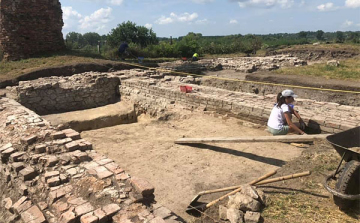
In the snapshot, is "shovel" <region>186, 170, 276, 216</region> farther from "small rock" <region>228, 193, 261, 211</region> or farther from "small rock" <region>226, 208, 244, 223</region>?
"small rock" <region>226, 208, 244, 223</region>

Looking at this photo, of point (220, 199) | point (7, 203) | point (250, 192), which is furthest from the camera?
point (7, 203)

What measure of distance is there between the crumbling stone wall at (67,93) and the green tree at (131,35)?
25980 millimetres

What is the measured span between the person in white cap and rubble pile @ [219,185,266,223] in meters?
2.32

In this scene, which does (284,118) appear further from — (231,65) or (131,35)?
(131,35)

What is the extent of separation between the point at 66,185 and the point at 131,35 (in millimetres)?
33596

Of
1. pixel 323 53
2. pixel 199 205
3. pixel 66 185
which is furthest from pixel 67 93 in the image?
pixel 323 53

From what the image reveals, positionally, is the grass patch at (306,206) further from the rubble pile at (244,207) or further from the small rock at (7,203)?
the small rock at (7,203)

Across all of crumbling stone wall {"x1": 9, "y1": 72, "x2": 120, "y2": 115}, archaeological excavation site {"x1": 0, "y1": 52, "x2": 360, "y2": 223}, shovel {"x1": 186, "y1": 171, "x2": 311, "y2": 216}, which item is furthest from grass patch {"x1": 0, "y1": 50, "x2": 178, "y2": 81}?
shovel {"x1": 186, "y1": 171, "x2": 311, "y2": 216}

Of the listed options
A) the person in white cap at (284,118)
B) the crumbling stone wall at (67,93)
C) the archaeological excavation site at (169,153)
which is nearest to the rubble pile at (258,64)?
the archaeological excavation site at (169,153)

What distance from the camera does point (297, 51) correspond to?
79.2 ft

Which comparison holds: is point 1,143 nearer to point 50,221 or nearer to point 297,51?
point 50,221

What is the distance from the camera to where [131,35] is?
34594mm

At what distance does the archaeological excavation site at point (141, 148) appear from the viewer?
290 centimetres

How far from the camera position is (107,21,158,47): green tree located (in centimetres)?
3444
